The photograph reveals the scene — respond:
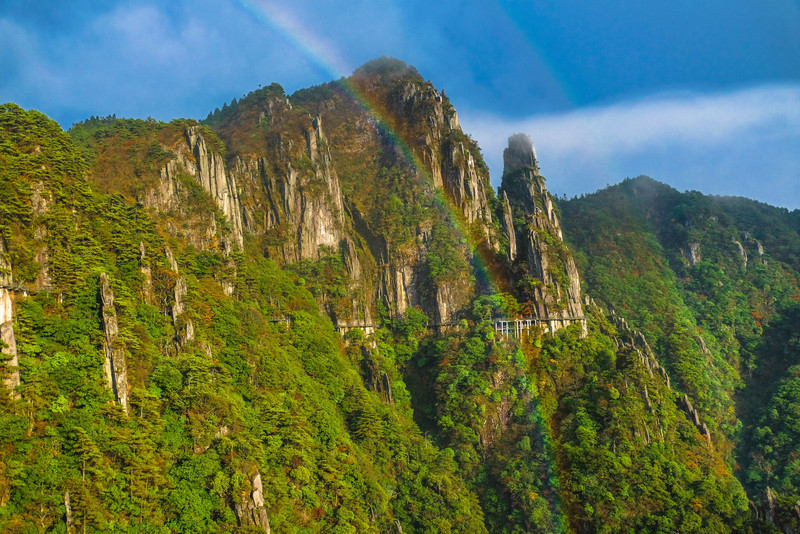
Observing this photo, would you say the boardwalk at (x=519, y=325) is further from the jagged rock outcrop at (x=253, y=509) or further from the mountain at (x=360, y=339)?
the jagged rock outcrop at (x=253, y=509)

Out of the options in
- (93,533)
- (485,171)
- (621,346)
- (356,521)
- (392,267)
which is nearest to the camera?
(93,533)

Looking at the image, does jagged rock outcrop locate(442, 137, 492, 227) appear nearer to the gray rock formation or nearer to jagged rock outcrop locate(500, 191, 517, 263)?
jagged rock outcrop locate(500, 191, 517, 263)

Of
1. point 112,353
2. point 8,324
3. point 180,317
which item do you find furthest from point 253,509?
point 8,324

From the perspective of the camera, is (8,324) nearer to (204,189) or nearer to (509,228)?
(204,189)

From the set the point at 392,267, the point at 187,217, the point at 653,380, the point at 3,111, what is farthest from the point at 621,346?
the point at 3,111

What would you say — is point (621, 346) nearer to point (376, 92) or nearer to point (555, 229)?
point (555, 229)
